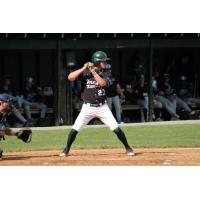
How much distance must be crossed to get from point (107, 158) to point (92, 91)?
118 centimetres

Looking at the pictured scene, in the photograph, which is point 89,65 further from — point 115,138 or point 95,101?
point 115,138

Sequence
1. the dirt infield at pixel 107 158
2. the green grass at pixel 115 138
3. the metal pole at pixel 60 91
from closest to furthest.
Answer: the dirt infield at pixel 107 158 → the green grass at pixel 115 138 → the metal pole at pixel 60 91

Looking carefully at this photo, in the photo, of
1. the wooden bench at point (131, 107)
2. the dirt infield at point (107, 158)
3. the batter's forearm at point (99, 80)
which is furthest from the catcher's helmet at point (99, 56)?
the wooden bench at point (131, 107)

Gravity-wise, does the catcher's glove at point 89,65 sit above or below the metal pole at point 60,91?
above

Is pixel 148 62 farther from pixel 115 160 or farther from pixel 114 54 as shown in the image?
pixel 115 160

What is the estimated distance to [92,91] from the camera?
38.5 feet

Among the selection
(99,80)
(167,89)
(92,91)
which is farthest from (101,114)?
(167,89)

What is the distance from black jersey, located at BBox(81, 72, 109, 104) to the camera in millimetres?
11688

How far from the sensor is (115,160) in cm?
1156

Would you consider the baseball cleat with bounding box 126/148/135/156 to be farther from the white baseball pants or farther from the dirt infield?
the white baseball pants

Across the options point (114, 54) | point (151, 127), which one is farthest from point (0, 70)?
point (151, 127)

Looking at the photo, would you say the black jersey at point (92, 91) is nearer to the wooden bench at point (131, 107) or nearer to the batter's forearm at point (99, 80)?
the batter's forearm at point (99, 80)

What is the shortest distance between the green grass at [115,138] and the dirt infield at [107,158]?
0.95 metres

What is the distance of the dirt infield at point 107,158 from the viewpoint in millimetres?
11305
